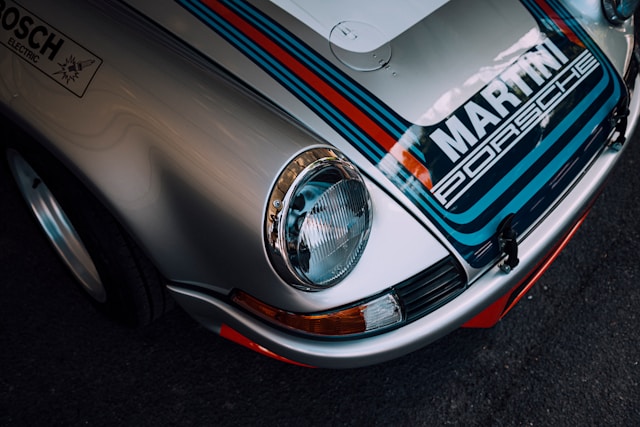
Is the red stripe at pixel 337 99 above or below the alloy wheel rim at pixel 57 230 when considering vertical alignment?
above

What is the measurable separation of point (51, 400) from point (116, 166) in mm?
829

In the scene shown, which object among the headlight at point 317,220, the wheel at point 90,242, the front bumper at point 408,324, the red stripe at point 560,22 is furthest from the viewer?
the red stripe at point 560,22

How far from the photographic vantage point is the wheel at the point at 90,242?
154 centimetres

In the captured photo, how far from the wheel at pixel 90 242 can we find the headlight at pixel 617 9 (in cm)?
152

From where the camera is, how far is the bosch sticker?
57.4 inches

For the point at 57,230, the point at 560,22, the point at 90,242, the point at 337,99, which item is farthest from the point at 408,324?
the point at 57,230

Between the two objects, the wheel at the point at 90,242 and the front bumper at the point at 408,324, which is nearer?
the front bumper at the point at 408,324

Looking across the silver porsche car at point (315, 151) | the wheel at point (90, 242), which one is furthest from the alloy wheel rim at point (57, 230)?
the silver porsche car at point (315, 151)

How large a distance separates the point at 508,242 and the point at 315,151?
1.69 ft

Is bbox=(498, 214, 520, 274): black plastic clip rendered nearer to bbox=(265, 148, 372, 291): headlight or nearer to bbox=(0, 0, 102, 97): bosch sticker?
bbox=(265, 148, 372, 291): headlight

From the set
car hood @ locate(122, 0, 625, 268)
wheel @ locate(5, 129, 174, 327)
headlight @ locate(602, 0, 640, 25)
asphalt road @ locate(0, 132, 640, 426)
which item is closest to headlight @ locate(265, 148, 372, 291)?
car hood @ locate(122, 0, 625, 268)

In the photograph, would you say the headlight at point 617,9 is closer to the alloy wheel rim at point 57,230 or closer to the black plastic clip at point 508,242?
the black plastic clip at point 508,242

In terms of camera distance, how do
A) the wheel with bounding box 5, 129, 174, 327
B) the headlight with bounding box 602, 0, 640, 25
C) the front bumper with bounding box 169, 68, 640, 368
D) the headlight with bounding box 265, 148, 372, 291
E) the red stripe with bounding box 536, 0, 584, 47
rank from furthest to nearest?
the headlight with bounding box 602, 0, 640, 25 < the red stripe with bounding box 536, 0, 584, 47 < the wheel with bounding box 5, 129, 174, 327 < the front bumper with bounding box 169, 68, 640, 368 < the headlight with bounding box 265, 148, 372, 291

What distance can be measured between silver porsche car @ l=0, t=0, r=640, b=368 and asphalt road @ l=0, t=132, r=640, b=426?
265mm
